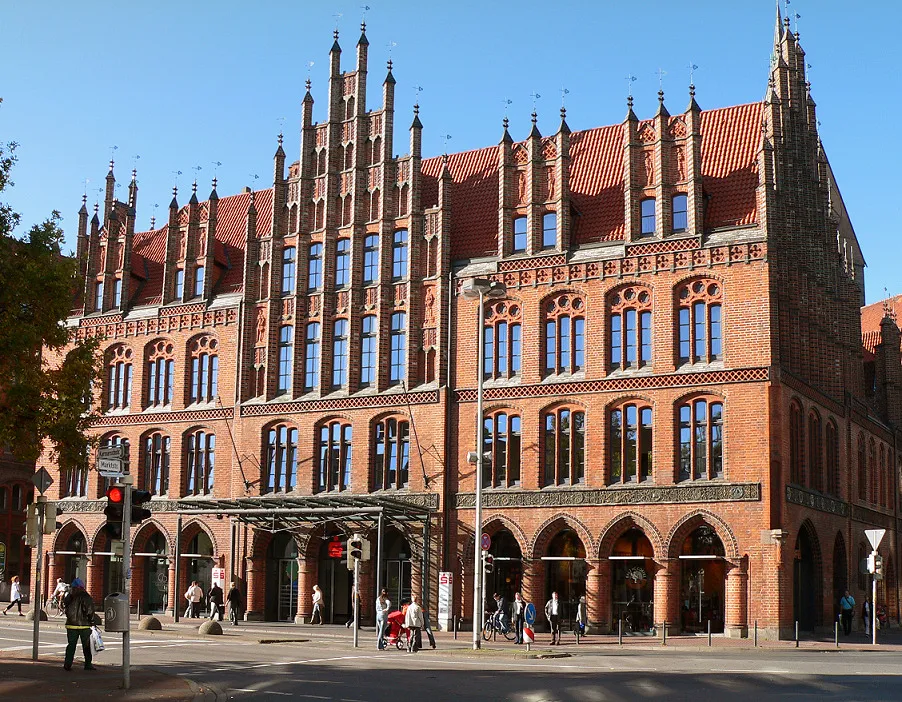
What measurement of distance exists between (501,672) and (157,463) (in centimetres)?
3201

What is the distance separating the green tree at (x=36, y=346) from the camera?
23.2 meters

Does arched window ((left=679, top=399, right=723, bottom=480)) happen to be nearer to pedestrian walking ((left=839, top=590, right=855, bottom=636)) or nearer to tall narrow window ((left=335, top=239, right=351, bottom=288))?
pedestrian walking ((left=839, top=590, right=855, bottom=636))

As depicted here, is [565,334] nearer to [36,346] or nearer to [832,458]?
[832,458]

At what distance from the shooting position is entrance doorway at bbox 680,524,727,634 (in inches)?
Result: 1587

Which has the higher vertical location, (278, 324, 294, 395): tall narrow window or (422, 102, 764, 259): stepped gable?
(422, 102, 764, 259): stepped gable

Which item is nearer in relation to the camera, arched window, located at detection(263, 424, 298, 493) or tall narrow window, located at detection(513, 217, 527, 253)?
tall narrow window, located at detection(513, 217, 527, 253)

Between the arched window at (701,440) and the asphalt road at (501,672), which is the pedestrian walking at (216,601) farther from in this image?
the arched window at (701,440)

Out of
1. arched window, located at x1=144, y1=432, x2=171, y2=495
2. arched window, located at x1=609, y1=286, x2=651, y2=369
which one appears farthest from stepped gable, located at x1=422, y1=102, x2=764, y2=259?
arched window, located at x1=144, y1=432, x2=171, y2=495

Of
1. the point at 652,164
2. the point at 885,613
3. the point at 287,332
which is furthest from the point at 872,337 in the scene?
the point at 287,332

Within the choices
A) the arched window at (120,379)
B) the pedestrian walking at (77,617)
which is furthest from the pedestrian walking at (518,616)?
the arched window at (120,379)

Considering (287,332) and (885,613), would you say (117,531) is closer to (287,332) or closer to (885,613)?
(287,332)

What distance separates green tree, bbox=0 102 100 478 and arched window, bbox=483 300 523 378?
881 inches

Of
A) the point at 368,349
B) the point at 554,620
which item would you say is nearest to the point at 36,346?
Result: the point at 554,620

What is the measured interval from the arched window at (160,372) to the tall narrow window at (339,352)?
29.9 feet
